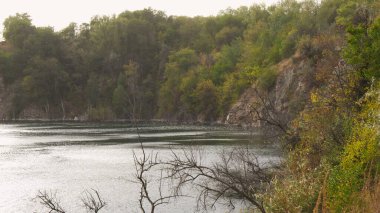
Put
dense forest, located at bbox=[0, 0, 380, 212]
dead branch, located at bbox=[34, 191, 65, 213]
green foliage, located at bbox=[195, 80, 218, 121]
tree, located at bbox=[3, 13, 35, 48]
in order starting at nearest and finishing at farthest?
1. dead branch, located at bbox=[34, 191, 65, 213]
2. dense forest, located at bbox=[0, 0, 380, 212]
3. green foliage, located at bbox=[195, 80, 218, 121]
4. tree, located at bbox=[3, 13, 35, 48]

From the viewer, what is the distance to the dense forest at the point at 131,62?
137 meters

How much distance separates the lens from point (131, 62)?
531 feet

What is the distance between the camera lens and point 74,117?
16700 cm

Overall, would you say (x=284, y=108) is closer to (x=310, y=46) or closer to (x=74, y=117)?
(x=310, y=46)

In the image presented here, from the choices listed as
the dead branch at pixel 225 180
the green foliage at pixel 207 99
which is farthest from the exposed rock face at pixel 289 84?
the dead branch at pixel 225 180

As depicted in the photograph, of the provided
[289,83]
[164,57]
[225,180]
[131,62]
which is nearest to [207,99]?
[289,83]

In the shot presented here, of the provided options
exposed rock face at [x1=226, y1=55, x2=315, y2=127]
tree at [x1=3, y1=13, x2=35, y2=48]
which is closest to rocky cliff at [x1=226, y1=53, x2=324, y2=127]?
exposed rock face at [x1=226, y1=55, x2=315, y2=127]

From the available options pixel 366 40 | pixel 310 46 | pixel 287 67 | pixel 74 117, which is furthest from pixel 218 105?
pixel 366 40

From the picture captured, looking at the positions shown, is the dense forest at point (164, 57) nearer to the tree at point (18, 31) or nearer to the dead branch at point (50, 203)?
the tree at point (18, 31)

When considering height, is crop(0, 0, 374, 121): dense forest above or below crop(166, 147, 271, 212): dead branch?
above

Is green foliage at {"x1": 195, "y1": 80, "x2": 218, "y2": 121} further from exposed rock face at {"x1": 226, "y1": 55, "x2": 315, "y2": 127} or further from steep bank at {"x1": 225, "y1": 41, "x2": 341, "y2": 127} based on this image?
exposed rock face at {"x1": 226, "y1": 55, "x2": 315, "y2": 127}

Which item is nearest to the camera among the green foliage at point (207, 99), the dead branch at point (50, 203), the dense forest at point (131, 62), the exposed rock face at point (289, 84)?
the dead branch at point (50, 203)

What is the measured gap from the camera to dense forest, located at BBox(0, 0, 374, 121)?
13738cm

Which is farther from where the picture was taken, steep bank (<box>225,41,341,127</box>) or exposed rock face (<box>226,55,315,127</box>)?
exposed rock face (<box>226,55,315,127</box>)
